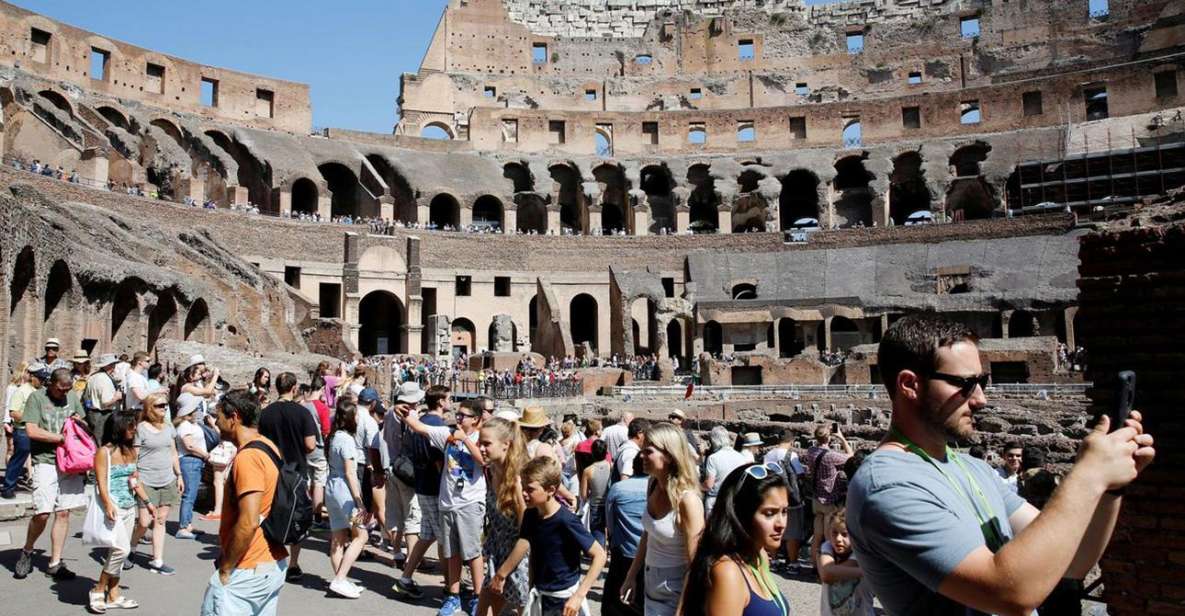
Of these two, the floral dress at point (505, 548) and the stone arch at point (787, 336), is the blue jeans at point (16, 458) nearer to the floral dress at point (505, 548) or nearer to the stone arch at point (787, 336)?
the floral dress at point (505, 548)

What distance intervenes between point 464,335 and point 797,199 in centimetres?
2288

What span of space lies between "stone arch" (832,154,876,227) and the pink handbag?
44949 millimetres

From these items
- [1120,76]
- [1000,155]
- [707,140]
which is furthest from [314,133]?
[1120,76]

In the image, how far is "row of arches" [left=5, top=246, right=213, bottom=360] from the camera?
15.5 metres

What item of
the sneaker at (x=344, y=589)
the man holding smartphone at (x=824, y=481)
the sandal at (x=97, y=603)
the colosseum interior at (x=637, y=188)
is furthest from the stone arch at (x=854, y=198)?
the sandal at (x=97, y=603)

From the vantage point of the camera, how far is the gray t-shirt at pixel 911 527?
2170 millimetres

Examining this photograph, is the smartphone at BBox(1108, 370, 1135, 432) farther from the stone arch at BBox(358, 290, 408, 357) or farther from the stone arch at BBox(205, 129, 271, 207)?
the stone arch at BBox(205, 129, 271, 207)

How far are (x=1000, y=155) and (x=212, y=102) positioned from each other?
141 feet

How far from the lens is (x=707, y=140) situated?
168 ft

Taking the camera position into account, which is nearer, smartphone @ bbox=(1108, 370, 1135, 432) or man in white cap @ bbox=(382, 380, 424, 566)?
smartphone @ bbox=(1108, 370, 1135, 432)

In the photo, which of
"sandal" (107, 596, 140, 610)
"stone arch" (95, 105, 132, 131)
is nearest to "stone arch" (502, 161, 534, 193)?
"stone arch" (95, 105, 132, 131)

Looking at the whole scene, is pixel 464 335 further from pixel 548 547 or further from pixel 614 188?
pixel 548 547

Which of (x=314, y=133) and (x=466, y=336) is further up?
(x=314, y=133)

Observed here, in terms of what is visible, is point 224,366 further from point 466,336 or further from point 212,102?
point 212,102
